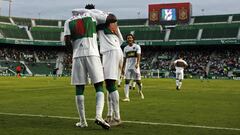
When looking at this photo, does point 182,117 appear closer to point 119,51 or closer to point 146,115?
point 146,115

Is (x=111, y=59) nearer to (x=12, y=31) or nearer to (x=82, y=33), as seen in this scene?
(x=82, y=33)

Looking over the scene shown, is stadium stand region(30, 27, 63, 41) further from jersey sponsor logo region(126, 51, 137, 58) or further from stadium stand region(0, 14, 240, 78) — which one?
jersey sponsor logo region(126, 51, 137, 58)

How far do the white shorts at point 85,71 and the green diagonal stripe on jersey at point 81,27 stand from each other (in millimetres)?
471

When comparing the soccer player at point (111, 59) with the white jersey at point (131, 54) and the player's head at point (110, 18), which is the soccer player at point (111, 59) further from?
the white jersey at point (131, 54)

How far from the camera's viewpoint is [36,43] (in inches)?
3551

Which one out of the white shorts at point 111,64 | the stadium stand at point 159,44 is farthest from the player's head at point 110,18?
the stadium stand at point 159,44

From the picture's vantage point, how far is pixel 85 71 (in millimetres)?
8453

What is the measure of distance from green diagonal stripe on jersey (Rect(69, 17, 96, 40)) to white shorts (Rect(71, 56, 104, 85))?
47 centimetres

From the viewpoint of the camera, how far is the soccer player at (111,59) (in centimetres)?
906

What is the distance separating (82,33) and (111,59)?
1.06 m

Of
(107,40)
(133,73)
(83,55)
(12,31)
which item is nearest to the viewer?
(83,55)

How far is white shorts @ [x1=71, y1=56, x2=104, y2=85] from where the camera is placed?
8.39m

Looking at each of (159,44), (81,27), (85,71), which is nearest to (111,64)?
(85,71)

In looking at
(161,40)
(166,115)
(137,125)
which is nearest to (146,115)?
(166,115)
